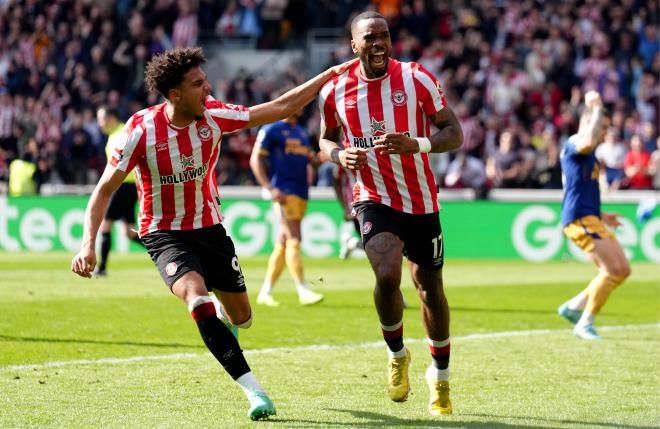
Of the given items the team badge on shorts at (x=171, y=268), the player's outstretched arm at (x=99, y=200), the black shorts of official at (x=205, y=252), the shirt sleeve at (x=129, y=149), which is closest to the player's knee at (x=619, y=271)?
the black shorts of official at (x=205, y=252)

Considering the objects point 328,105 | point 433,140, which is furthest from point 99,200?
point 433,140

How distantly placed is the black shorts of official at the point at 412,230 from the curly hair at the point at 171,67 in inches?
54.7

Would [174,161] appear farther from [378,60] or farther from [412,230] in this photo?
[412,230]

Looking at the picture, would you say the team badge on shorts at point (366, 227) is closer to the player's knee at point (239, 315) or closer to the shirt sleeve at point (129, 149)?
the player's knee at point (239, 315)

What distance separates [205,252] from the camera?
6984mm

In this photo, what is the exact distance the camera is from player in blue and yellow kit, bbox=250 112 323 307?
13.1 metres

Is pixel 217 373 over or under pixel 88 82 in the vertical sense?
under

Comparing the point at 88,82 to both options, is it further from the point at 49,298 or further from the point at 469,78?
the point at 49,298

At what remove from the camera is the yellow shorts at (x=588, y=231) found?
34.6ft

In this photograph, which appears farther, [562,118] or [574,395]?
[562,118]

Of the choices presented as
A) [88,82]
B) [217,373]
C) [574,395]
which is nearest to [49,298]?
[217,373]

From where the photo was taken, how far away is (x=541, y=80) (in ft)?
81.3

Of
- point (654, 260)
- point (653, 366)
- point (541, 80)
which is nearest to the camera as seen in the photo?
point (653, 366)

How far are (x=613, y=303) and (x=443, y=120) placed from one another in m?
7.42
